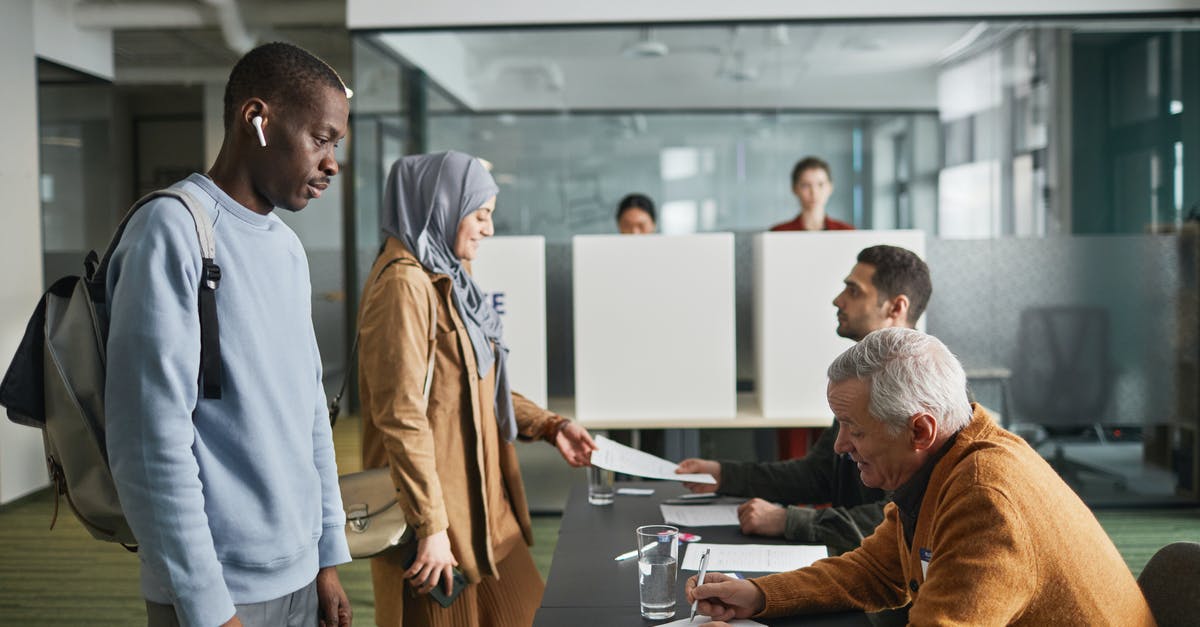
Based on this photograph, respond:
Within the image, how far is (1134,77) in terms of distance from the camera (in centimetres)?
495

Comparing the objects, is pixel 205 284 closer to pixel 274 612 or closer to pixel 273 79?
pixel 273 79

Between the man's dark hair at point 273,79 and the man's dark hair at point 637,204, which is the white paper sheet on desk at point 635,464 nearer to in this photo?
the man's dark hair at point 273,79

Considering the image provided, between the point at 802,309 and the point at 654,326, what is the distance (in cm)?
58

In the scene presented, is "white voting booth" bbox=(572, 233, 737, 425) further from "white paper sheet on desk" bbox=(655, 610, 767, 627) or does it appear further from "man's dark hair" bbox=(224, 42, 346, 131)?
"man's dark hair" bbox=(224, 42, 346, 131)

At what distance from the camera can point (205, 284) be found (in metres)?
1.23

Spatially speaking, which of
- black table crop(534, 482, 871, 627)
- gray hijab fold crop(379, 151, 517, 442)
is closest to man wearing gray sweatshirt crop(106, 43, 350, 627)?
black table crop(534, 482, 871, 627)

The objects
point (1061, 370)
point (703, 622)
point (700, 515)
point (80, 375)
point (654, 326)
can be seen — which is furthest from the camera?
point (1061, 370)

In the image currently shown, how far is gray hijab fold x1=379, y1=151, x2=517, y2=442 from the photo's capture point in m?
2.29

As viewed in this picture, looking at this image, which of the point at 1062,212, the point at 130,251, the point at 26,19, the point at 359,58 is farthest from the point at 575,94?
the point at 130,251

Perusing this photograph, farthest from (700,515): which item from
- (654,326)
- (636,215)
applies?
(636,215)

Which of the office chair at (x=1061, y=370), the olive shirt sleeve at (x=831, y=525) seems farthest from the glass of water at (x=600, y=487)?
the office chair at (x=1061, y=370)

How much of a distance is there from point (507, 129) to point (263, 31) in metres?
3.50

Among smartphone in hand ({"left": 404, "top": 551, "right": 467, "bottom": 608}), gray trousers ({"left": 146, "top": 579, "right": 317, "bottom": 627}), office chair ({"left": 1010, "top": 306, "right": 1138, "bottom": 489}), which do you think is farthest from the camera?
office chair ({"left": 1010, "top": 306, "right": 1138, "bottom": 489})

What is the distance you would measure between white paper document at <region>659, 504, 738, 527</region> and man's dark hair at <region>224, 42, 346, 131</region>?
1.32 meters
